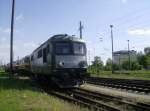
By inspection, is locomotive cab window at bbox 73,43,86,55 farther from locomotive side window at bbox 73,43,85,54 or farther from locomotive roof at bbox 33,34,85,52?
locomotive roof at bbox 33,34,85,52

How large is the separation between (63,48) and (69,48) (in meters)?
0.38

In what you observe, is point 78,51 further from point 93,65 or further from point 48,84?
point 93,65

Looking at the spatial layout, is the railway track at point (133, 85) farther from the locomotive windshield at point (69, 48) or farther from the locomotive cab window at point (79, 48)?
the locomotive windshield at point (69, 48)

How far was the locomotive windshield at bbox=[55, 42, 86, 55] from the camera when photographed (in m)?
21.0

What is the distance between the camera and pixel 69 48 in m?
21.2

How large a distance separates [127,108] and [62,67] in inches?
348

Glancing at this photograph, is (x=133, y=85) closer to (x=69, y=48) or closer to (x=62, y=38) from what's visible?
(x=69, y=48)

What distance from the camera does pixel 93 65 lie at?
251ft

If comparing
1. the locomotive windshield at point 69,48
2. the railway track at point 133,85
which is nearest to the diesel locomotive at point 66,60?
the locomotive windshield at point 69,48

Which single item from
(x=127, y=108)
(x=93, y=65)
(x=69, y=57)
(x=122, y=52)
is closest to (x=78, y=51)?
(x=69, y=57)

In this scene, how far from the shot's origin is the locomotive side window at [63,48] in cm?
2101

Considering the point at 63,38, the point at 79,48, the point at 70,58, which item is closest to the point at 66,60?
the point at 70,58

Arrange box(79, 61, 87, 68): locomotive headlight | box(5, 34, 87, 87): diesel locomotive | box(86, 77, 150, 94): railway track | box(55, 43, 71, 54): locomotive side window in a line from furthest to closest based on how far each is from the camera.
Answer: box(79, 61, 87, 68): locomotive headlight → box(55, 43, 71, 54): locomotive side window → box(5, 34, 87, 87): diesel locomotive → box(86, 77, 150, 94): railway track

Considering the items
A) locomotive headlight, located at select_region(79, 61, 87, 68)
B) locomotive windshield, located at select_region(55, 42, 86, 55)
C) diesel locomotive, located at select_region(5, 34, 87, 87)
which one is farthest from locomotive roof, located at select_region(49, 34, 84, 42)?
locomotive headlight, located at select_region(79, 61, 87, 68)
